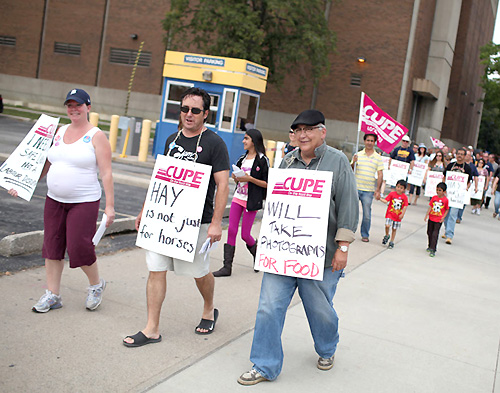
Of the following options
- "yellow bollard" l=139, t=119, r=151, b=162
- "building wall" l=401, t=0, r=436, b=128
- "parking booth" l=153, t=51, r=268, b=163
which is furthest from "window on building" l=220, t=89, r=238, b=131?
"building wall" l=401, t=0, r=436, b=128

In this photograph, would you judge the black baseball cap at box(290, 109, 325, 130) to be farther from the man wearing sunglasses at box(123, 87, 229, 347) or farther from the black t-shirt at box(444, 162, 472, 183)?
the black t-shirt at box(444, 162, 472, 183)

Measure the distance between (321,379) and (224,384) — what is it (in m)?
0.78

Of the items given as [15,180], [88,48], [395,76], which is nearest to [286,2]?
[395,76]

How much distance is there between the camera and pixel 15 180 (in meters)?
5.46

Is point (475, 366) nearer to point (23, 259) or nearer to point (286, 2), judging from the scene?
point (23, 259)

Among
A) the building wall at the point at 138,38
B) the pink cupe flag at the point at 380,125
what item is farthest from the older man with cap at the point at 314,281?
the building wall at the point at 138,38

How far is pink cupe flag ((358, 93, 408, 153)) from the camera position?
491 inches

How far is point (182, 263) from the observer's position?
4.80 m

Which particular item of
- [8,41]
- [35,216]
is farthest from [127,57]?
[35,216]

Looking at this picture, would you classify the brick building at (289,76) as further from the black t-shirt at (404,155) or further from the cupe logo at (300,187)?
the cupe logo at (300,187)

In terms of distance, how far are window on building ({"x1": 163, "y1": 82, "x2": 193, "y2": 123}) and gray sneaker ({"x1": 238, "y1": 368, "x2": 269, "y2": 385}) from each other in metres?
15.6

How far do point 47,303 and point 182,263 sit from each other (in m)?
1.28

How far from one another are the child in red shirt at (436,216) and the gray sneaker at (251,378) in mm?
6989

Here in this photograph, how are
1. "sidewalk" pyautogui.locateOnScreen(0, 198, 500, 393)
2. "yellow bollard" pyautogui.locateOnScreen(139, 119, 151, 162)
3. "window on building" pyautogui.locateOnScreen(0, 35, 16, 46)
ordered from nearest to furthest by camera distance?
1. "sidewalk" pyautogui.locateOnScreen(0, 198, 500, 393)
2. "yellow bollard" pyautogui.locateOnScreen(139, 119, 151, 162)
3. "window on building" pyautogui.locateOnScreen(0, 35, 16, 46)
